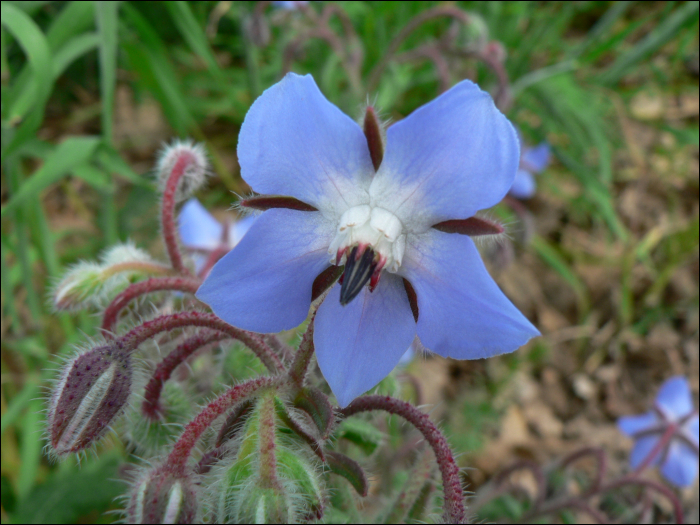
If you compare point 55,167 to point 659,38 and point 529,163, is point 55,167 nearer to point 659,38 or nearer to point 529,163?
point 529,163

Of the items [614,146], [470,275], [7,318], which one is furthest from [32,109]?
[614,146]

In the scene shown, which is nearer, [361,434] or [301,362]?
[301,362]

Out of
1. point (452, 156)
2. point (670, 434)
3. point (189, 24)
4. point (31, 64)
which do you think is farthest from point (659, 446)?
point (31, 64)

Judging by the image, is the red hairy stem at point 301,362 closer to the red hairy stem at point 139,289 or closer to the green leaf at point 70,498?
the red hairy stem at point 139,289

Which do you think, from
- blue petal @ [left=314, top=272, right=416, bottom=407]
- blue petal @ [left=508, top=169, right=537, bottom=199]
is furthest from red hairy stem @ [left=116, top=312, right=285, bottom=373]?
blue petal @ [left=508, top=169, right=537, bottom=199]

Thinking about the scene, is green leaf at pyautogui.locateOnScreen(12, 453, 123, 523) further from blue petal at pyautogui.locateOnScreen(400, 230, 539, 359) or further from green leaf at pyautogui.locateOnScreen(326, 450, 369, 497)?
blue petal at pyautogui.locateOnScreen(400, 230, 539, 359)

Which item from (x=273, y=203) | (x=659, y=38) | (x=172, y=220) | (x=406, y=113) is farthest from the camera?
(x=406, y=113)

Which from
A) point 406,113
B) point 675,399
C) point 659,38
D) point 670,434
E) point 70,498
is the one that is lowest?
point 70,498
